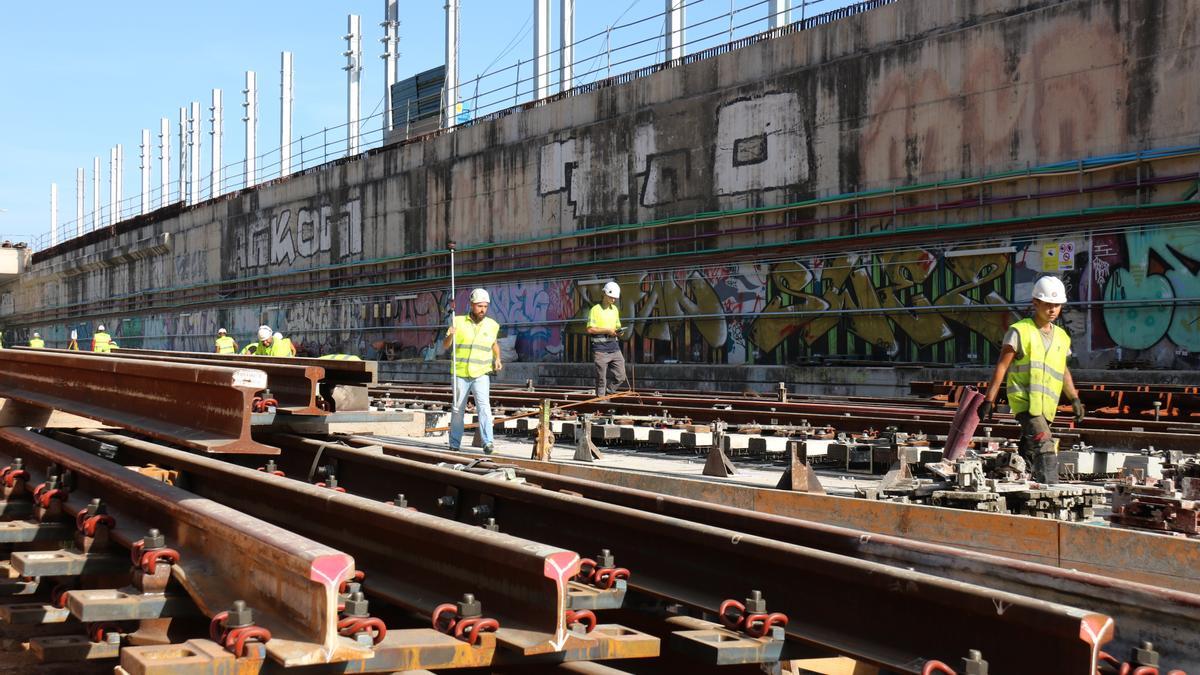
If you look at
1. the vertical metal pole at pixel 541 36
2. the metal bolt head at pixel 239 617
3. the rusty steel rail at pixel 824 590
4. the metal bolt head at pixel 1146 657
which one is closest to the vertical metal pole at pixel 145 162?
the vertical metal pole at pixel 541 36

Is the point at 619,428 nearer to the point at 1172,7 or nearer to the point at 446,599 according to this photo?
the point at 446,599

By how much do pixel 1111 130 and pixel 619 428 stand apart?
997 cm

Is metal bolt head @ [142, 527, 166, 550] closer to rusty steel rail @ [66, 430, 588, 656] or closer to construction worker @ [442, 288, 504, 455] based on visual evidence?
rusty steel rail @ [66, 430, 588, 656]

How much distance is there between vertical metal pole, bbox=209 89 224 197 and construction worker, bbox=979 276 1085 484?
5338 cm

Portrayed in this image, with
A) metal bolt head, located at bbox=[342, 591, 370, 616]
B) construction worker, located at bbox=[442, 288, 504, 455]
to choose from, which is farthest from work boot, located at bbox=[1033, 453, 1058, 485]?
construction worker, located at bbox=[442, 288, 504, 455]

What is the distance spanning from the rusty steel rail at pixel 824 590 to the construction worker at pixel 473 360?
5.78 m

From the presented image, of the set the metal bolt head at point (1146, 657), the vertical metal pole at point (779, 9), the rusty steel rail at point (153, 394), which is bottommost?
the metal bolt head at point (1146, 657)

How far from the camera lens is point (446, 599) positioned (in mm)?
4410

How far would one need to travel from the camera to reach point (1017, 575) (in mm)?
4152

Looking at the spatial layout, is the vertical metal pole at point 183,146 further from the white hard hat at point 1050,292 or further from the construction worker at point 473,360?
the white hard hat at point 1050,292

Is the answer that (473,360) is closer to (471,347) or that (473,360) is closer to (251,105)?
(471,347)

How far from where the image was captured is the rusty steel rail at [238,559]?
3.48m

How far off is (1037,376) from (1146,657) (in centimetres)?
437

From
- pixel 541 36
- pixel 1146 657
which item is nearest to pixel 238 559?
pixel 1146 657
